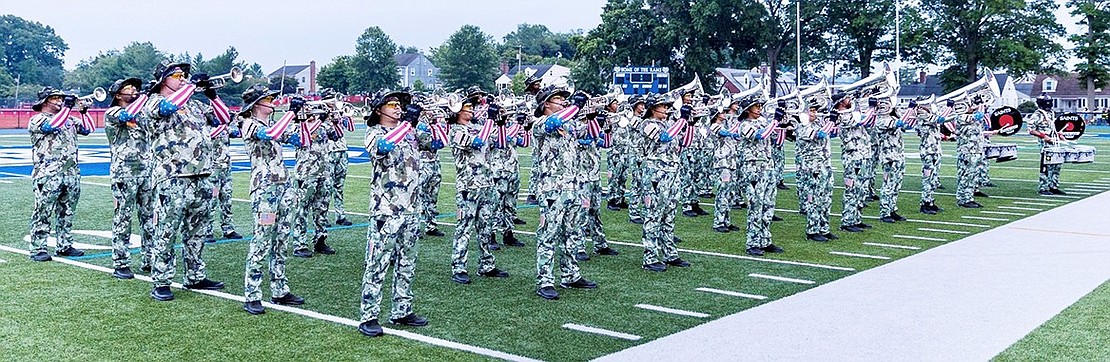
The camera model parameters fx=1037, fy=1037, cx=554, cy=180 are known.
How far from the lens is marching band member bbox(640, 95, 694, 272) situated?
440 inches

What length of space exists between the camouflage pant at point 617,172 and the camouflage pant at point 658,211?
5.77 meters

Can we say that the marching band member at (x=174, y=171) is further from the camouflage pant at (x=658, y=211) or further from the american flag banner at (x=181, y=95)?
the camouflage pant at (x=658, y=211)

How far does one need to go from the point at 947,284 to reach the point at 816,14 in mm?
47527

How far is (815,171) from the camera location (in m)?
13.9

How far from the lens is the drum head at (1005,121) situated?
20141 mm

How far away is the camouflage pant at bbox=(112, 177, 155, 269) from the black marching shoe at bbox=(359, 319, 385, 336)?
10.7 feet

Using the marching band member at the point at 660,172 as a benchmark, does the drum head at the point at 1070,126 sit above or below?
above

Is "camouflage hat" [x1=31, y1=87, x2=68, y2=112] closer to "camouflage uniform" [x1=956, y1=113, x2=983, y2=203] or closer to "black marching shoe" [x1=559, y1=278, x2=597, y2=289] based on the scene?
"black marching shoe" [x1=559, y1=278, x2=597, y2=289]

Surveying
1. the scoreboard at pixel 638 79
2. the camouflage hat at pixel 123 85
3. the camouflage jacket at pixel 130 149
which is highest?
the scoreboard at pixel 638 79

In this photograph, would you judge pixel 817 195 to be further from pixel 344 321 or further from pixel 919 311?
pixel 344 321

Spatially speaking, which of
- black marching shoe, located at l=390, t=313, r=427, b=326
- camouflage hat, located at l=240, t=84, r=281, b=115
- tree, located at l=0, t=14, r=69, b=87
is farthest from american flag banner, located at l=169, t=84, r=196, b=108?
tree, located at l=0, t=14, r=69, b=87

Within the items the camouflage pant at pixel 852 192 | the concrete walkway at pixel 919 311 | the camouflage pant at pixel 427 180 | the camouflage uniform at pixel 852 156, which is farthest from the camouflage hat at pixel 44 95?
the camouflage pant at pixel 852 192

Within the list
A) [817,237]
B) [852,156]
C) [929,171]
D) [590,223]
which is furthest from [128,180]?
[929,171]

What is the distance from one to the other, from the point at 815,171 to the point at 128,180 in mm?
8523
